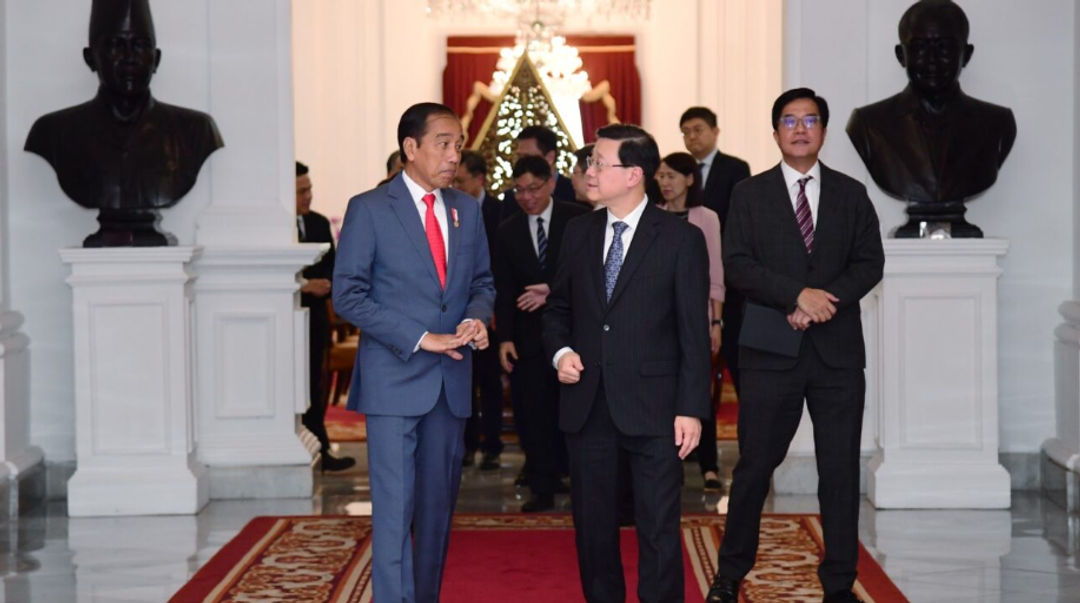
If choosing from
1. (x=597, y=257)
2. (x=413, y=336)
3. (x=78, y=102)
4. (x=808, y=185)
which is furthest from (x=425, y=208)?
(x=78, y=102)

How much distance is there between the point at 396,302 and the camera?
16.5 ft

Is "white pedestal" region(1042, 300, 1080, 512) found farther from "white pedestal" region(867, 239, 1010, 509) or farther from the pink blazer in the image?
the pink blazer

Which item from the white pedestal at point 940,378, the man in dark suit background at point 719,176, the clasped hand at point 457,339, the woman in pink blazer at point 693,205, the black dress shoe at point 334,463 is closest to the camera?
the clasped hand at point 457,339

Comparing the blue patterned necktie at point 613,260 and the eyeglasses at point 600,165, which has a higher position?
the eyeglasses at point 600,165

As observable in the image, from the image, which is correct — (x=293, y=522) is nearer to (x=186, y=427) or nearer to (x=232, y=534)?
(x=232, y=534)

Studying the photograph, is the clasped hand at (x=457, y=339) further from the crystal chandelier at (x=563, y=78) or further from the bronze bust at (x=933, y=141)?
the crystal chandelier at (x=563, y=78)

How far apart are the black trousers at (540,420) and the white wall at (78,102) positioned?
1514 millimetres

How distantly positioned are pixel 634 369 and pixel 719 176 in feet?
14.2

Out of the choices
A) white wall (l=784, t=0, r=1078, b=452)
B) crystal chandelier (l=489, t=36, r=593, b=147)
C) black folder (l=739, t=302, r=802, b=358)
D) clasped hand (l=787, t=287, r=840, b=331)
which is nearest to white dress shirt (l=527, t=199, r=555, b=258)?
white wall (l=784, t=0, r=1078, b=452)

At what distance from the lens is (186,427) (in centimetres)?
779

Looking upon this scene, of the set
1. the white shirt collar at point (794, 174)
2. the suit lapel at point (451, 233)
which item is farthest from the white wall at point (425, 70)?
the suit lapel at point (451, 233)

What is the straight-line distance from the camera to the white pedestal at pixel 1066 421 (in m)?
7.69

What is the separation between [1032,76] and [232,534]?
467 centimetres

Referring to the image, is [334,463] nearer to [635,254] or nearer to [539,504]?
[539,504]
